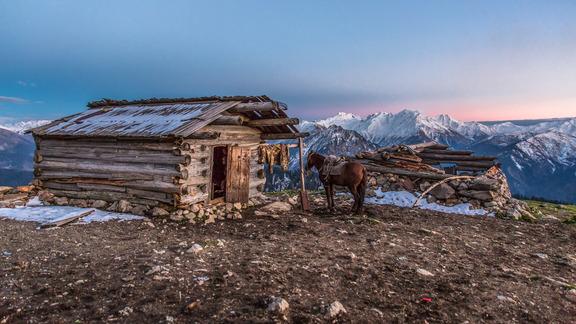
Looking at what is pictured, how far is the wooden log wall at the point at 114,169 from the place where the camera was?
13438 millimetres

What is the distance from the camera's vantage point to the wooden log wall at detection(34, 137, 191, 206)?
1344cm

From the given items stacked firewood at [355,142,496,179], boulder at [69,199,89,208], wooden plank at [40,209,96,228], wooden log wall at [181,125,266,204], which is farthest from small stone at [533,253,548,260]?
boulder at [69,199,89,208]

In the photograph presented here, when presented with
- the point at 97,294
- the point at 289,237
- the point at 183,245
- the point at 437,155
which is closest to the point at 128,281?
the point at 97,294

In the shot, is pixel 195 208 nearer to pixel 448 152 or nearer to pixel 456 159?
pixel 456 159

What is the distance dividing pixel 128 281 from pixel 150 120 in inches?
401

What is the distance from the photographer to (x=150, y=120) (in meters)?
15.4

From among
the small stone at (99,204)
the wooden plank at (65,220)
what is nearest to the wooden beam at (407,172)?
the small stone at (99,204)

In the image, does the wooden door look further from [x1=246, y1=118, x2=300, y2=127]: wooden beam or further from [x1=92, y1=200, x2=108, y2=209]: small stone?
[x1=92, y1=200, x2=108, y2=209]: small stone

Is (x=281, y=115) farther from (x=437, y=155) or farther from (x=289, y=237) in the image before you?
(x=437, y=155)

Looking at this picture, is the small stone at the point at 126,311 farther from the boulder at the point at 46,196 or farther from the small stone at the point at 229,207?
the boulder at the point at 46,196

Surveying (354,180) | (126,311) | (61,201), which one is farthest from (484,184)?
(61,201)

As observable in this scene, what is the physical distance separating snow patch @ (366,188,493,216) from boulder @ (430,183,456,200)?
620mm

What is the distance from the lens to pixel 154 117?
51.8 ft

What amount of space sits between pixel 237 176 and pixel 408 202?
29.8 feet
